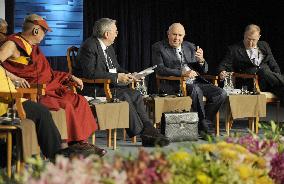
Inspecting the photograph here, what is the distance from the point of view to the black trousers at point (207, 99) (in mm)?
6414

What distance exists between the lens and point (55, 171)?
52.1 inches

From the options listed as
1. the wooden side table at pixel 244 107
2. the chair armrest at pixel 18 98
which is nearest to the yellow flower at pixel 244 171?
the chair armrest at pixel 18 98

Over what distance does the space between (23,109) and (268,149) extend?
282 cm

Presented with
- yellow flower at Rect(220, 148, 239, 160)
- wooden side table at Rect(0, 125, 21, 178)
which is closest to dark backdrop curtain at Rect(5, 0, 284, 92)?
wooden side table at Rect(0, 125, 21, 178)

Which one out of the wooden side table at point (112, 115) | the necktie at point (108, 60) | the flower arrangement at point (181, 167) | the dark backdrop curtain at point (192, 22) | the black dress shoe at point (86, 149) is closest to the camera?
the flower arrangement at point (181, 167)

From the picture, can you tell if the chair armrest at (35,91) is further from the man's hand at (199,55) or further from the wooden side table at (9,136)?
the man's hand at (199,55)

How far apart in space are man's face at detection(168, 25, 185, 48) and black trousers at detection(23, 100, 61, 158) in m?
2.30

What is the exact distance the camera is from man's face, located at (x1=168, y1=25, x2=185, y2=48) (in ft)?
21.1

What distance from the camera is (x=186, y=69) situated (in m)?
6.42

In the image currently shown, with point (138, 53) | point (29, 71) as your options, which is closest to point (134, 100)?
point (29, 71)

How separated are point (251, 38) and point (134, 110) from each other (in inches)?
68.2

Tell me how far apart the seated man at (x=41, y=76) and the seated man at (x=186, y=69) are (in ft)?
4.55

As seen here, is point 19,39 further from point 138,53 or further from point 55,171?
point 138,53

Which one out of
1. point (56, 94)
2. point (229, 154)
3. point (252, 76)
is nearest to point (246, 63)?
point (252, 76)
